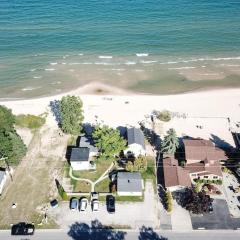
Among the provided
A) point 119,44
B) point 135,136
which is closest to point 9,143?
point 135,136

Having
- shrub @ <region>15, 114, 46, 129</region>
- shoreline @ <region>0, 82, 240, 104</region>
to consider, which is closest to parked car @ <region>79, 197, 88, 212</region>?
shrub @ <region>15, 114, 46, 129</region>

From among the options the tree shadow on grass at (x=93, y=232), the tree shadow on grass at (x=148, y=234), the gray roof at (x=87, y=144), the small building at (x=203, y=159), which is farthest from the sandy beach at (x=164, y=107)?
the tree shadow on grass at (x=93, y=232)

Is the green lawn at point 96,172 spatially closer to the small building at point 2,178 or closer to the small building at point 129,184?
the small building at point 129,184

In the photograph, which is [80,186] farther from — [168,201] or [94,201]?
[168,201]

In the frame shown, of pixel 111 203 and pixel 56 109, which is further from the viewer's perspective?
pixel 56 109

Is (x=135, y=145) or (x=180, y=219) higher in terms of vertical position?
(x=135, y=145)
